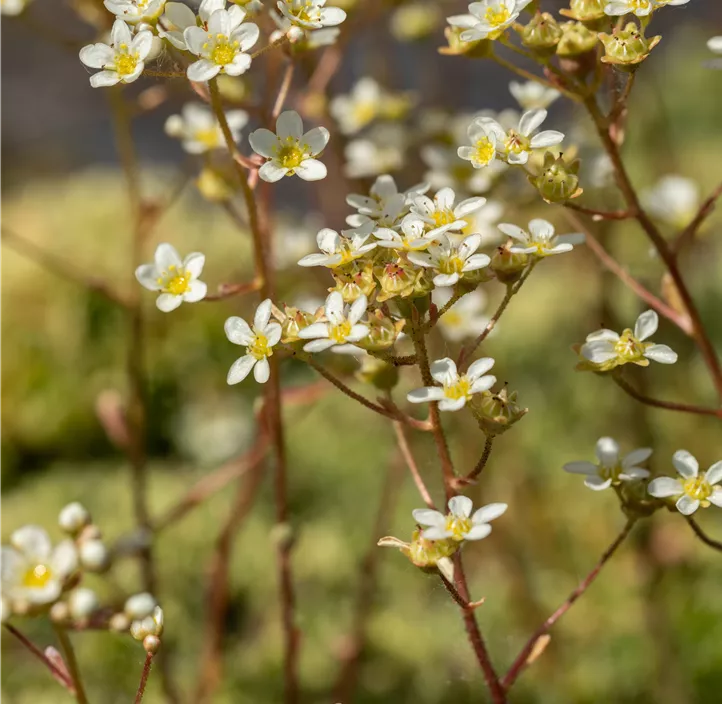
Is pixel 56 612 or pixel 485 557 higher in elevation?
pixel 56 612

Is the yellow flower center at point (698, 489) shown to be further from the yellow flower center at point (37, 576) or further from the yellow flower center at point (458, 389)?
the yellow flower center at point (37, 576)

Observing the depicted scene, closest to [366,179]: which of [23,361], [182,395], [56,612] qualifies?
[56,612]

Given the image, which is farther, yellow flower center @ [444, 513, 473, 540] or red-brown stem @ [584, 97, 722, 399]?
red-brown stem @ [584, 97, 722, 399]

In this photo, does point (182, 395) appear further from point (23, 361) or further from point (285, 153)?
point (285, 153)

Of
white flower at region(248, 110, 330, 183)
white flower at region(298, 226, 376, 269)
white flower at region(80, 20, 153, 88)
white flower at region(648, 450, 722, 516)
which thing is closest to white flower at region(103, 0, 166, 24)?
white flower at region(80, 20, 153, 88)

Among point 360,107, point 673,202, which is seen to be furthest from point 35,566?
point 673,202

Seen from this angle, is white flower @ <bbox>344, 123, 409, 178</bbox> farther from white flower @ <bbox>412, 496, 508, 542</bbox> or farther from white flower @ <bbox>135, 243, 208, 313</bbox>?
white flower @ <bbox>412, 496, 508, 542</bbox>
